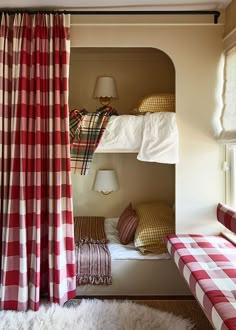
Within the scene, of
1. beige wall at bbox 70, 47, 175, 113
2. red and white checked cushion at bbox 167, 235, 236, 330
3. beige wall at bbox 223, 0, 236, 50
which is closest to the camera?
red and white checked cushion at bbox 167, 235, 236, 330

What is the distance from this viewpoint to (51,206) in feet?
8.16

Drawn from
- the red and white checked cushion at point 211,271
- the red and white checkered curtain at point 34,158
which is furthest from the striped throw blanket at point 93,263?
the red and white checked cushion at point 211,271

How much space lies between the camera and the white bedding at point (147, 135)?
266 cm

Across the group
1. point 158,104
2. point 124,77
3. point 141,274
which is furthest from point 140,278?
point 124,77

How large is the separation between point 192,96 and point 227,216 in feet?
3.20

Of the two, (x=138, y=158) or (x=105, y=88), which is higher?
(x=105, y=88)

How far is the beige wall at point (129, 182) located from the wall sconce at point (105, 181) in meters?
0.18

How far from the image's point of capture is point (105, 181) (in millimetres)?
3383

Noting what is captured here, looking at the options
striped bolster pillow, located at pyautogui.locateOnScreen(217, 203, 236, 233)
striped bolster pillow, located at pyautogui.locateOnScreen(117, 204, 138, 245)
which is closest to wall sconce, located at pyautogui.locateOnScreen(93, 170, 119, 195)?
striped bolster pillow, located at pyautogui.locateOnScreen(117, 204, 138, 245)

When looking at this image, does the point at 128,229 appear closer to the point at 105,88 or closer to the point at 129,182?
the point at 129,182

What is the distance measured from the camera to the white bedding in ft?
8.73

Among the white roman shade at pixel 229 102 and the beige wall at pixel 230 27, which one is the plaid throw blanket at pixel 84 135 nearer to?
the white roman shade at pixel 229 102

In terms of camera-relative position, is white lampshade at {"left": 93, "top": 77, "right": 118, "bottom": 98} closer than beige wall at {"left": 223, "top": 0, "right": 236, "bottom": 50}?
No

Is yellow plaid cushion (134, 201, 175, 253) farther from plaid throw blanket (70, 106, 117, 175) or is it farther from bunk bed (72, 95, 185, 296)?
plaid throw blanket (70, 106, 117, 175)
